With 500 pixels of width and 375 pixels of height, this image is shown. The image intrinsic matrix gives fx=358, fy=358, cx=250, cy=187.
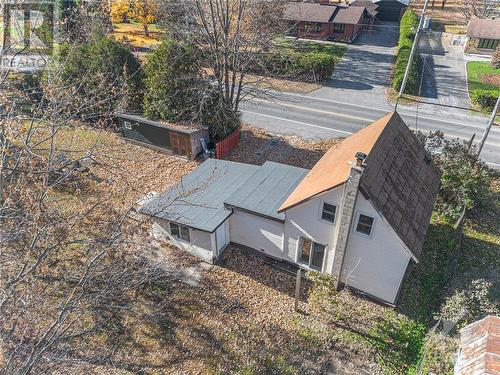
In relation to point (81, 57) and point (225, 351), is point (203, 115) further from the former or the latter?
point (225, 351)

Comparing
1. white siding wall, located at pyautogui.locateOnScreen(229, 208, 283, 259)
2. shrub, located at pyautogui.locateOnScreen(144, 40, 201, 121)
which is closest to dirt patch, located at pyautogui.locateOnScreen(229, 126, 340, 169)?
shrub, located at pyautogui.locateOnScreen(144, 40, 201, 121)

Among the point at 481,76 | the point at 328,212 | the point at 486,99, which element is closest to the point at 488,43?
the point at 481,76

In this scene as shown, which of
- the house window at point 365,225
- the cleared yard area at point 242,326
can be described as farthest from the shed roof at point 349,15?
the house window at point 365,225

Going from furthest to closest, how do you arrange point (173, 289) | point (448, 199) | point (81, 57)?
point (81, 57)
point (448, 199)
point (173, 289)

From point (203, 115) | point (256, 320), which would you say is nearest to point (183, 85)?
point (203, 115)

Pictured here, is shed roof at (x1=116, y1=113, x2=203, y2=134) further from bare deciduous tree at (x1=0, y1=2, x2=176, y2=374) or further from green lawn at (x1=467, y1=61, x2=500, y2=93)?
green lawn at (x1=467, y1=61, x2=500, y2=93)

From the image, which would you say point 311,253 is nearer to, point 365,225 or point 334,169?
point 365,225
